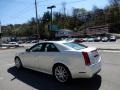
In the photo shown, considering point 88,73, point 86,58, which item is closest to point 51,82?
point 88,73

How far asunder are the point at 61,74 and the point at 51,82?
0.54 meters

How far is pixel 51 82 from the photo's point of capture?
27.2 ft

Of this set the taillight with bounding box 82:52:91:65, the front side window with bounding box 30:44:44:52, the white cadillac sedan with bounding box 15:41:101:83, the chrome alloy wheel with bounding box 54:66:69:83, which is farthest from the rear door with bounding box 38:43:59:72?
the taillight with bounding box 82:52:91:65

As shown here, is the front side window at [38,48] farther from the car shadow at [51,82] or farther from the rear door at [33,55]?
the car shadow at [51,82]

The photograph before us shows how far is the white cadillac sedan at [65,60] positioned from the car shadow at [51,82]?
0.30m

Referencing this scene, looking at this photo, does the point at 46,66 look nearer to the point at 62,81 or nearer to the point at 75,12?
the point at 62,81

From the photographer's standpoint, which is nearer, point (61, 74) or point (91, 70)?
point (91, 70)

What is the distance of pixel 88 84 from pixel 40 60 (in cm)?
237

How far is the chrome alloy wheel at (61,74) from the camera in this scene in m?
7.92

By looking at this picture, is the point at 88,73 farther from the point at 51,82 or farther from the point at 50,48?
the point at 50,48

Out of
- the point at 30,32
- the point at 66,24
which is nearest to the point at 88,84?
the point at 66,24

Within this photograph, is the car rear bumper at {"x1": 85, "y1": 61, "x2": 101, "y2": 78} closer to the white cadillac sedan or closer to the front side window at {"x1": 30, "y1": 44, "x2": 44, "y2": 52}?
the white cadillac sedan

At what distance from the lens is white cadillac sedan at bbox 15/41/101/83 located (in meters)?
7.52

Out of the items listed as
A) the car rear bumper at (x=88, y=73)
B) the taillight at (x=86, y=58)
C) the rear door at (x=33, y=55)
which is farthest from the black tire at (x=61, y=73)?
the rear door at (x=33, y=55)
